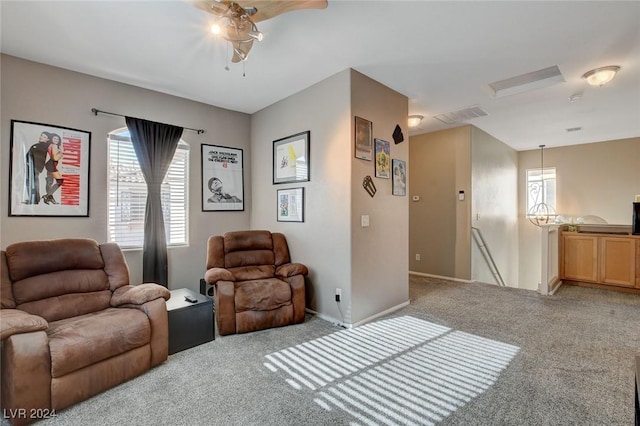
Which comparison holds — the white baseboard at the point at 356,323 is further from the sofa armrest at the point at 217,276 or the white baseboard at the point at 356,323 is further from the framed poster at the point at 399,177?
the framed poster at the point at 399,177

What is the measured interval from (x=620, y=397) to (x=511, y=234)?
18.5 feet

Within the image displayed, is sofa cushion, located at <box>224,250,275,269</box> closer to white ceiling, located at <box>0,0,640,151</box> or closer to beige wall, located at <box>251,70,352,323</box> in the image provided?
beige wall, located at <box>251,70,352,323</box>

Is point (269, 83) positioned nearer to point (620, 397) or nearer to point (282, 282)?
point (282, 282)

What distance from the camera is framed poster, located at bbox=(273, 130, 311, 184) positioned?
3668mm

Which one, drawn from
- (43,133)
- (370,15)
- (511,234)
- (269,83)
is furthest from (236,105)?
(511,234)

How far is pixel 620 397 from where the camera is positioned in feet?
6.43

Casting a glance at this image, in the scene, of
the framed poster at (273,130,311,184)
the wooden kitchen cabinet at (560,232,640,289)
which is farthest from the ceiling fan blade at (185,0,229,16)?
the wooden kitchen cabinet at (560,232,640,289)

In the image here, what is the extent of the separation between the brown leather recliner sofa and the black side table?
0.23 metres

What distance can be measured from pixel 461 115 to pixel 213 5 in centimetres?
397

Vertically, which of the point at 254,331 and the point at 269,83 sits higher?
the point at 269,83

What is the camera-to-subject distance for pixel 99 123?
3.34m

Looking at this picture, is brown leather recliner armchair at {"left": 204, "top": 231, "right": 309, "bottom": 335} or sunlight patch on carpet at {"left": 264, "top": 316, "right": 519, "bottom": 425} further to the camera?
brown leather recliner armchair at {"left": 204, "top": 231, "right": 309, "bottom": 335}

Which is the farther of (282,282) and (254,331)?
(282,282)

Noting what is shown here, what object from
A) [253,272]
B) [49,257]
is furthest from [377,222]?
[49,257]
